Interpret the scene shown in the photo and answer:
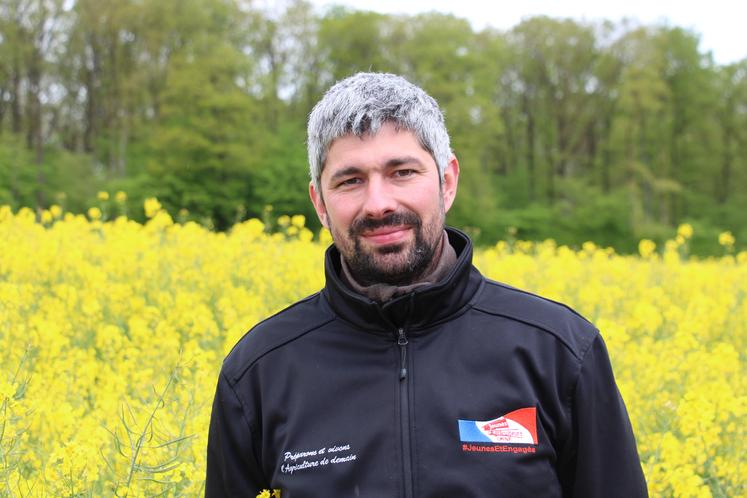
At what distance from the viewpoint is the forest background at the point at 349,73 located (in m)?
27.2

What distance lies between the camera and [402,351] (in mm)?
1879

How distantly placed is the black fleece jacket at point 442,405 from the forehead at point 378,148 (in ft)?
0.92

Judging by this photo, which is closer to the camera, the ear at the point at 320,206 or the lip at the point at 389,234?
the lip at the point at 389,234

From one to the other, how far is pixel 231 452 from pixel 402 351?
1.66 feet

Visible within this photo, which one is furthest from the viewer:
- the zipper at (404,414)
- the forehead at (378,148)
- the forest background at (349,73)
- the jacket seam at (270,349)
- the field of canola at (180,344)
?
the forest background at (349,73)

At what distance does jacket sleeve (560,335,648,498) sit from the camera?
1.81 m

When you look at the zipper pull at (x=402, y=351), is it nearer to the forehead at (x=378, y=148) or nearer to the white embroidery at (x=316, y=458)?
the white embroidery at (x=316, y=458)

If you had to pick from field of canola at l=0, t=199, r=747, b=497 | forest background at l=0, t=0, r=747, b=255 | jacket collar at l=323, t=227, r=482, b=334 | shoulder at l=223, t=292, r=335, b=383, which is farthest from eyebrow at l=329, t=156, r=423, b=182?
forest background at l=0, t=0, r=747, b=255

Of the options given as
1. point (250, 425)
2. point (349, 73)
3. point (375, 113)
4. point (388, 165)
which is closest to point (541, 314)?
point (388, 165)

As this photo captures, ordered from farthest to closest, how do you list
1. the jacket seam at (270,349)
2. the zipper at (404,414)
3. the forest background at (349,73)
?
the forest background at (349,73) < the jacket seam at (270,349) < the zipper at (404,414)

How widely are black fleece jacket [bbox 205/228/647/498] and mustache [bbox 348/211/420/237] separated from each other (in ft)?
0.48

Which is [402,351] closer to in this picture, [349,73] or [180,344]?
[180,344]

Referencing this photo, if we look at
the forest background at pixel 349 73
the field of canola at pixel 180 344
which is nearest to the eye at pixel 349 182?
the field of canola at pixel 180 344

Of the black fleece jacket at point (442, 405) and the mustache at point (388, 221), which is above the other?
the mustache at point (388, 221)
